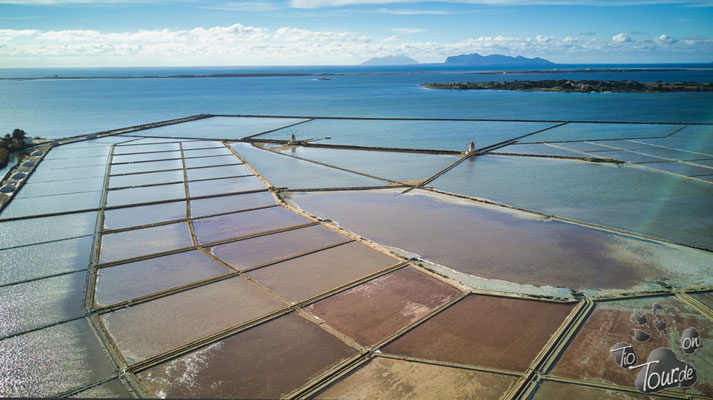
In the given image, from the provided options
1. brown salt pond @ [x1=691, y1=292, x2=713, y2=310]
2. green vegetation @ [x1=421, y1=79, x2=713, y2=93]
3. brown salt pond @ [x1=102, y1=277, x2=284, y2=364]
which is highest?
green vegetation @ [x1=421, y1=79, x2=713, y2=93]

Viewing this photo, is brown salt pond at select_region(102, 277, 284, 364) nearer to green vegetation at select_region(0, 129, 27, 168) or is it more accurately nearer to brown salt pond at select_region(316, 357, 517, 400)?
brown salt pond at select_region(316, 357, 517, 400)

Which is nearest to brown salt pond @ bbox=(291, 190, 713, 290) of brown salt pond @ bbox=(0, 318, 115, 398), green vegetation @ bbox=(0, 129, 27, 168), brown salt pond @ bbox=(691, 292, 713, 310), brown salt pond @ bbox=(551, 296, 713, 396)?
brown salt pond @ bbox=(691, 292, 713, 310)

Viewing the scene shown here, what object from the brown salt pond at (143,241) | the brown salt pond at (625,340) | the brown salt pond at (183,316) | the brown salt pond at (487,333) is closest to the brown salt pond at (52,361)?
the brown salt pond at (183,316)

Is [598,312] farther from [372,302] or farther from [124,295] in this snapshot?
[124,295]

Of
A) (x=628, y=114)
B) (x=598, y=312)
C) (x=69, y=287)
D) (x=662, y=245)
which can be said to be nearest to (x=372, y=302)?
(x=598, y=312)

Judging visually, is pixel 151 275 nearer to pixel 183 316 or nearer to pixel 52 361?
pixel 183 316

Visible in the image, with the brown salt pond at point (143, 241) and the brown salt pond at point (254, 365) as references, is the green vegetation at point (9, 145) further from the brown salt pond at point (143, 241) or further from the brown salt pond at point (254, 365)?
the brown salt pond at point (254, 365)
